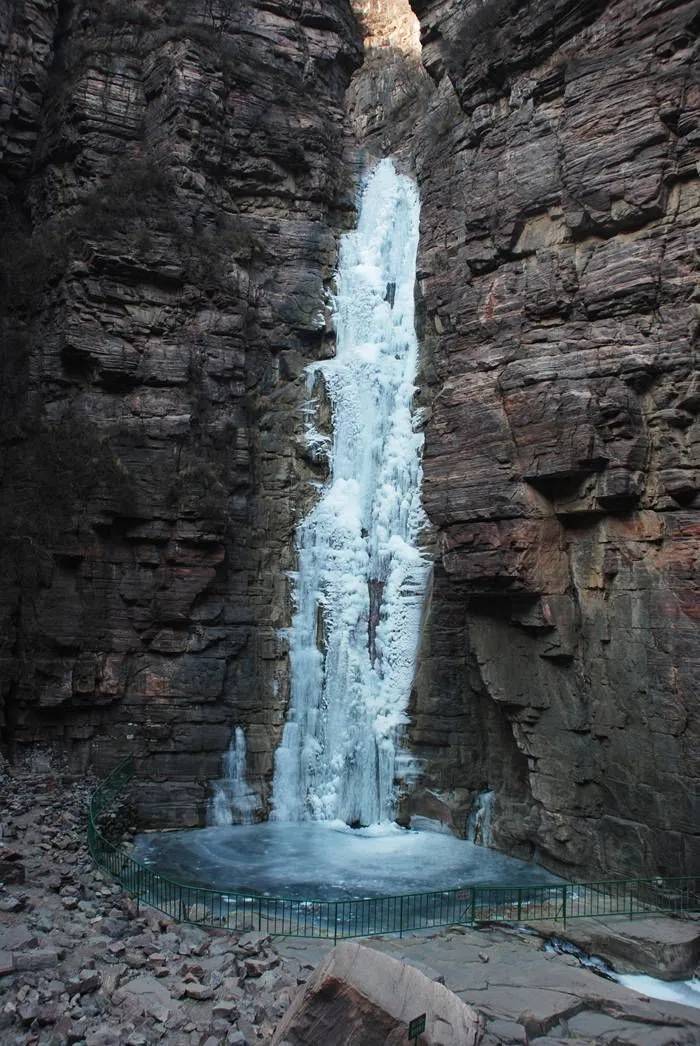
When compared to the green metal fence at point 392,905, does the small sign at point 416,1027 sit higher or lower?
higher

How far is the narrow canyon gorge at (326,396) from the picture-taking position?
1856cm

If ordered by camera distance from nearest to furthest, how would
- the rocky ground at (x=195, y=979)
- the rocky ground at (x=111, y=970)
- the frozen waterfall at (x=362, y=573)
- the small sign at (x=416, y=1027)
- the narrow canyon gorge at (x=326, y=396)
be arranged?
the small sign at (x=416, y=1027) < the rocky ground at (x=111, y=970) < the rocky ground at (x=195, y=979) < the narrow canyon gorge at (x=326, y=396) < the frozen waterfall at (x=362, y=573)

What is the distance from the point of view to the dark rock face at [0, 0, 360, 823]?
23.3 m

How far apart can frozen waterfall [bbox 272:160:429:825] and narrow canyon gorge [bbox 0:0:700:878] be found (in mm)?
551

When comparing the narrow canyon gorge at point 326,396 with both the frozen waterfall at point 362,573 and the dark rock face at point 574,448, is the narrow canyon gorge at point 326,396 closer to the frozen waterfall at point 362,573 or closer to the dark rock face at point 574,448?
the dark rock face at point 574,448

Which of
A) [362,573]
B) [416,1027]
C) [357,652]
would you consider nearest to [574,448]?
[362,573]

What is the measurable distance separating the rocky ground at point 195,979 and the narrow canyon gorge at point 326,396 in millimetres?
5089

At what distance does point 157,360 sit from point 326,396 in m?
5.21

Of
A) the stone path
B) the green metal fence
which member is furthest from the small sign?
the green metal fence

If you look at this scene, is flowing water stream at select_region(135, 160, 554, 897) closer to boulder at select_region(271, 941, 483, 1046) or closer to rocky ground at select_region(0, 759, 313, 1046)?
rocky ground at select_region(0, 759, 313, 1046)

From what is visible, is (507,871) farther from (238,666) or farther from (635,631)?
(238,666)

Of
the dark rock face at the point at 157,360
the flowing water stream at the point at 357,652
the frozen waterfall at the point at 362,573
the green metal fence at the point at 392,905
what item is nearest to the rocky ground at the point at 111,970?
the green metal fence at the point at 392,905

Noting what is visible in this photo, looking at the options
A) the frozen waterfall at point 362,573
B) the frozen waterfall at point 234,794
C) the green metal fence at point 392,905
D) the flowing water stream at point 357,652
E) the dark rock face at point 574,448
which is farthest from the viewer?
the frozen waterfall at point 362,573

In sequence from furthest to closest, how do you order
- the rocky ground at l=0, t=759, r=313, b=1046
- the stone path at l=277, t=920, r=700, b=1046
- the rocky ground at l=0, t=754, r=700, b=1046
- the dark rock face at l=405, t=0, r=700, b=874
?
the dark rock face at l=405, t=0, r=700, b=874
the stone path at l=277, t=920, r=700, b=1046
the rocky ground at l=0, t=754, r=700, b=1046
the rocky ground at l=0, t=759, r=313, b=1046
